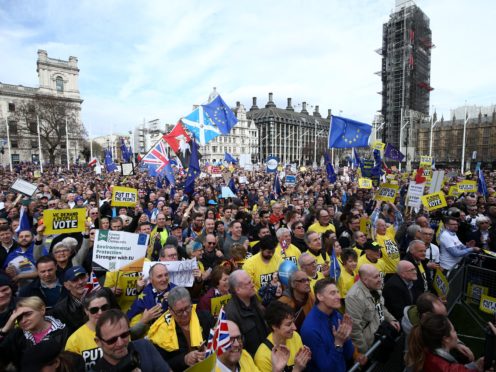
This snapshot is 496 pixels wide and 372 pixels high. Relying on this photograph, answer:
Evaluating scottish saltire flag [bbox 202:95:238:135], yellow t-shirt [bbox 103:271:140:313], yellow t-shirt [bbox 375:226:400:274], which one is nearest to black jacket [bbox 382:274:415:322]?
yellow t-shirt [bbox 375:226:400:274]

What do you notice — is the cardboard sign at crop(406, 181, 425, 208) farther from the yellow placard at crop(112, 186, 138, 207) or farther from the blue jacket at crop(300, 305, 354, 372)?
the yellow placard at crop(112, 186, 138, 207)

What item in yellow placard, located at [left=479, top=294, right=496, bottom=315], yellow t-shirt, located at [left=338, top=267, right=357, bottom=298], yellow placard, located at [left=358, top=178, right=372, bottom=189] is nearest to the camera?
yellow t-shirt, located at [left=338, top=267, right=357, bottom=298]

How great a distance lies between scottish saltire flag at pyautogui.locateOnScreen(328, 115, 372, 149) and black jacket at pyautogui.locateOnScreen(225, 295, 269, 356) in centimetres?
896

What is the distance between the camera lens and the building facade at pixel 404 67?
194 feet

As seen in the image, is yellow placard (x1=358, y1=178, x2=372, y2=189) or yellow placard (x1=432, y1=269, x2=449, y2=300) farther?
yellow placard (x1=358, y1=178, x2=372, y2=189)

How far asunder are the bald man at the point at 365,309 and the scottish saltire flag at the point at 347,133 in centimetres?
828

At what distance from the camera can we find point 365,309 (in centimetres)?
353

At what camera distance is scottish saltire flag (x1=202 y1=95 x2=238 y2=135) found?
11.9 m

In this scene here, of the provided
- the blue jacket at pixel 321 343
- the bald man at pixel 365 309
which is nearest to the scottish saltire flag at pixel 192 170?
the bald man at pixel 365 309

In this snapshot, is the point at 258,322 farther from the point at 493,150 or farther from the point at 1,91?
the point at 493,150

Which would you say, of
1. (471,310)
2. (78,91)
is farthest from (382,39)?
(471,310)

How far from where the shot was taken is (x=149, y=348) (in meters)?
2.58

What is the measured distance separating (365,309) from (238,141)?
90.7 m

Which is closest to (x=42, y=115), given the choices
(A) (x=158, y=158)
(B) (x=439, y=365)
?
(A) (x=158, y=158)
